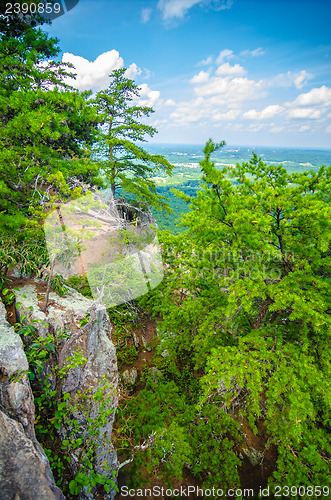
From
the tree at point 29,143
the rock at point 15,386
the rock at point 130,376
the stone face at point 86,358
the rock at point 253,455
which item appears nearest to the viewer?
the rock at point 15,386

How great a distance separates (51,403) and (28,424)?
3.13ft

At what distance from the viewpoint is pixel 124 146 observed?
14867 mm

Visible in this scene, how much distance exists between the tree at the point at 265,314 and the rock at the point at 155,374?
1328 millimetres

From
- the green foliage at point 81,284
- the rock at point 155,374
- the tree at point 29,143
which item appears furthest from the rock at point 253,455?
the tree at point 29,143

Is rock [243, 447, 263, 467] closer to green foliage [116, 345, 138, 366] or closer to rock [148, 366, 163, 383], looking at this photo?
rock [148, 366, 163, 383]

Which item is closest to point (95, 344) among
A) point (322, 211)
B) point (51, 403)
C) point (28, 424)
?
point (51, 403)

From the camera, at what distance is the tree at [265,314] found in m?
5.56

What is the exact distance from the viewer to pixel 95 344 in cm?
596

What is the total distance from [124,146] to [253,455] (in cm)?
1706

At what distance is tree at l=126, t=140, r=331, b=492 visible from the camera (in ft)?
18.2

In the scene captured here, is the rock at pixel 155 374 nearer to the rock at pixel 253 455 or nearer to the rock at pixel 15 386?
the rock at pixel 253 455
